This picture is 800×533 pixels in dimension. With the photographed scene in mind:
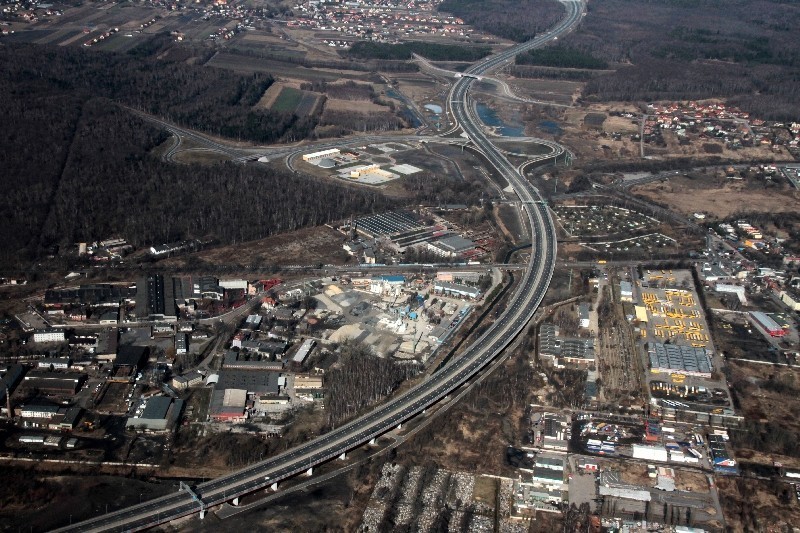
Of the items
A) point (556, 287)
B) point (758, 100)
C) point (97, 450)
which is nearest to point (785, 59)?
point (758, 100)

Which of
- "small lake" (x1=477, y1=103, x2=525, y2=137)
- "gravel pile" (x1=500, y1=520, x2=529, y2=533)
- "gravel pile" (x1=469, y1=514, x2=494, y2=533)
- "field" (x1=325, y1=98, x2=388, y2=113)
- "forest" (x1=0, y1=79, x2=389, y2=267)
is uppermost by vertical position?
"field" (x1=325, y1=98, x2=388, y2=113)

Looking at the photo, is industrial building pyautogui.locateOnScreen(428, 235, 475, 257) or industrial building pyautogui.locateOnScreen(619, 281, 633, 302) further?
industrial building pyautogui.locateOnScreen(428, 235, 475, 257)

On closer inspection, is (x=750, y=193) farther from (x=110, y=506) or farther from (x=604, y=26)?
(x=604, y=26)

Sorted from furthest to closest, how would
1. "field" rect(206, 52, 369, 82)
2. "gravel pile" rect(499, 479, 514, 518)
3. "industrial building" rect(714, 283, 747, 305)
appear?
"field" rect(206, 52, 369, 82)
"industrial building" rect(714, 283, 747, 305)
"gravel pile" rect(499, 479, 514, 518)

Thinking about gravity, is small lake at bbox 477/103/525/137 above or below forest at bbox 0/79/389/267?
above

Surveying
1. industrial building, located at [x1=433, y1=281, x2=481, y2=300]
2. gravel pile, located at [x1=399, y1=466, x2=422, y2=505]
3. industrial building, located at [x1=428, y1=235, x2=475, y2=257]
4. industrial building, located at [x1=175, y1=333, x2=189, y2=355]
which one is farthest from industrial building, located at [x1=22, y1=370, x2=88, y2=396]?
industrial building, located at [x1=428, y1=235, x2=475, y2=257]

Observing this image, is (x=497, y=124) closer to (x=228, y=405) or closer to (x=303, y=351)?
(x=303, y=351)

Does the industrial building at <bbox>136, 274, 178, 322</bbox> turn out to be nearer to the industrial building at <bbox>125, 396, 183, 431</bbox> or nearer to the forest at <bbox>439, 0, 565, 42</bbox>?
the industrial building at <bbox>125, 396, 183, 431</bbox>
